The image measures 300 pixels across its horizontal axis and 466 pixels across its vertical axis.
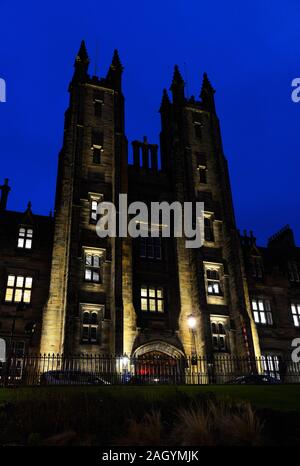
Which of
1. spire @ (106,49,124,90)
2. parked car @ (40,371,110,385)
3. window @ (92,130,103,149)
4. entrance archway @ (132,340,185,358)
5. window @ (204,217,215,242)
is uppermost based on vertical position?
spire @ (106,49,124,90)

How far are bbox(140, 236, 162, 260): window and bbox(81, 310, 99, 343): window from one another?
6.64m

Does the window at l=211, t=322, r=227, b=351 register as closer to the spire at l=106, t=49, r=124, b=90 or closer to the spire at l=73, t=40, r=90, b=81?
the spire at l=106, t=49, r=124, b=90

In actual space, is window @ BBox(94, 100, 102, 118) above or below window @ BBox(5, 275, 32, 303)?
above

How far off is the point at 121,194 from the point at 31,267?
30.2ft

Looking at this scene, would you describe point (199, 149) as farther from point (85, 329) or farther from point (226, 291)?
point (85, 329)

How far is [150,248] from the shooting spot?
108 ft

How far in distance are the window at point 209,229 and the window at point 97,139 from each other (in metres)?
11.5

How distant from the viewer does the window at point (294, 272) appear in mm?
38031

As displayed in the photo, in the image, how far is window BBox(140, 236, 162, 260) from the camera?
3262cm

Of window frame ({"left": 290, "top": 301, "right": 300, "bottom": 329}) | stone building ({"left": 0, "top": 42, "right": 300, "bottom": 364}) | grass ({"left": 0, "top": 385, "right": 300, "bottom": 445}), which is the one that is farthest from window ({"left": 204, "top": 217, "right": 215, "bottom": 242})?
grass ({"left": 0, "top": 385, "right": 300, "bottom": 445})

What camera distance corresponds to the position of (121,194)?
32.9m

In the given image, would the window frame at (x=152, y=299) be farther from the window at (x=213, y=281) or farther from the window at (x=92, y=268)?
the window at (x=213, y=281)

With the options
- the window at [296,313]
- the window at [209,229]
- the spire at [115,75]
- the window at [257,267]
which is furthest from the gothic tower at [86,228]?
the window at [296,313]
